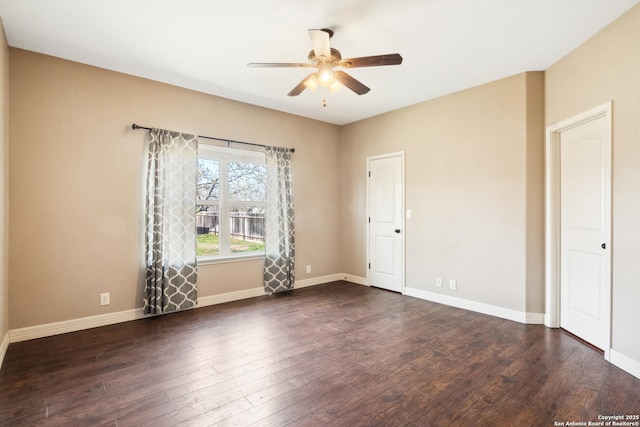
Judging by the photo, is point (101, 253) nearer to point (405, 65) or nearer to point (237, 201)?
point (237, 201)

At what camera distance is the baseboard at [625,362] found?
2432mm

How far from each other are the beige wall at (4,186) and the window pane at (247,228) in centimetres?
230

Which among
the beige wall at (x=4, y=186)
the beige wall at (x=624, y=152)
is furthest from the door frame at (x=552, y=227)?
the beige wall at (x=4, y=186)

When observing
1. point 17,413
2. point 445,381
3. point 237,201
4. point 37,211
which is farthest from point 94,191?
point 445,381

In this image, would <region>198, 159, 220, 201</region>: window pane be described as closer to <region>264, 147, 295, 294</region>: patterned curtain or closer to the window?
the window

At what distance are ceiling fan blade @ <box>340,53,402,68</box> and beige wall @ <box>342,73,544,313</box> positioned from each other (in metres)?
1.98

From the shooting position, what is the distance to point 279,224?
4.95m

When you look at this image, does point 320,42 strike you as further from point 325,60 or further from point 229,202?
point 229,202

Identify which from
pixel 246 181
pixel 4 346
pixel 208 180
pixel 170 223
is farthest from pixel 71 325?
pixel 246 181

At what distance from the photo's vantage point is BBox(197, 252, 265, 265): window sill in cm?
429

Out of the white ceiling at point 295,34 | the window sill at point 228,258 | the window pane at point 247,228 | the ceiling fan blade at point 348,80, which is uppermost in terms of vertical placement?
the white ceiling at point 295,34

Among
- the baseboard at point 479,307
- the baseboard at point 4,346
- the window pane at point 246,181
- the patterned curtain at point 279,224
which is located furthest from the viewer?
the patterned curtain at point 279,224

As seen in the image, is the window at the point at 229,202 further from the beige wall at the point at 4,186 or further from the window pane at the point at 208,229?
the beige wall at the point at 4,186

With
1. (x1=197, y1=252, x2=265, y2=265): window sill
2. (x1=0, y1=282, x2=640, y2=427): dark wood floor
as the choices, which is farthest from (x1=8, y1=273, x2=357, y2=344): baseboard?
(x1=197, y1=252, x2=265, y2=265): window sill
